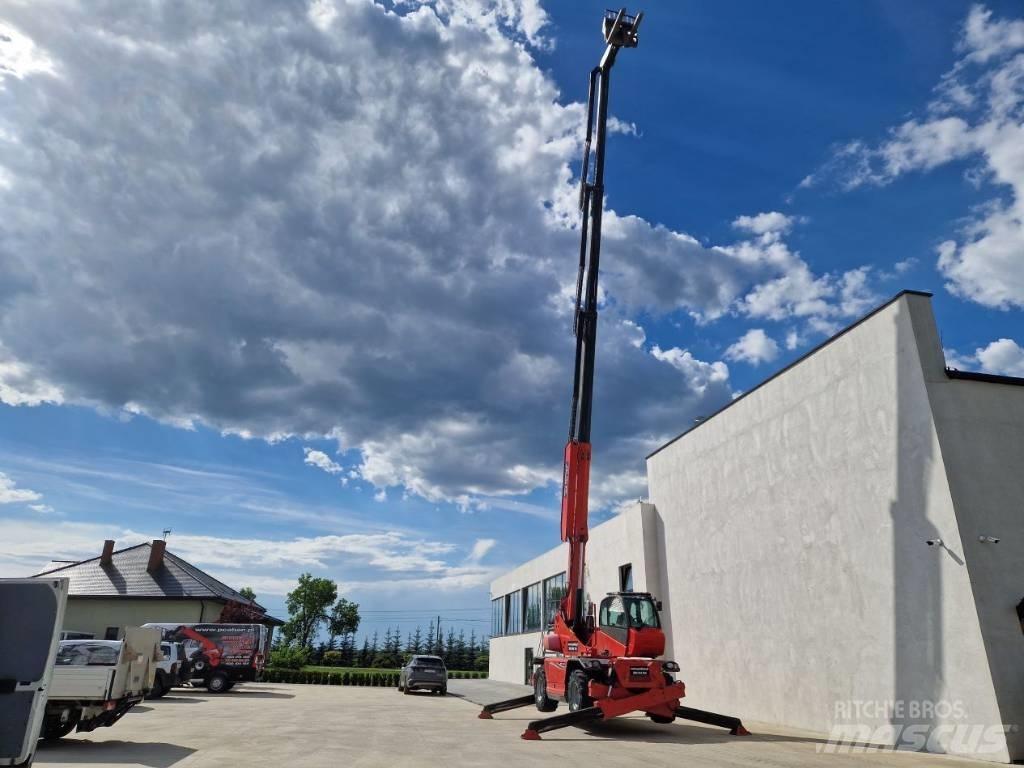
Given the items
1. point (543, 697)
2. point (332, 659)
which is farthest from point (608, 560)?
point (332, 659)

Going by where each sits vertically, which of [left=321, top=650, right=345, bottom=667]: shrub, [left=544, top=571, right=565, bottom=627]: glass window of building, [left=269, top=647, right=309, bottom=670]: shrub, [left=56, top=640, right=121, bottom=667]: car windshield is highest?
[left=544, top=571, right=565, bottom=627]: glass window of building

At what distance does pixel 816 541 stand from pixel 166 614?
36.5m

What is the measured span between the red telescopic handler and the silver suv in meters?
13.1

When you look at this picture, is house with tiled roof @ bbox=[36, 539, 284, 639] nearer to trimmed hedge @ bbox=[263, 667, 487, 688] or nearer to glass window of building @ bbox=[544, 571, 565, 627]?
→ trimmed hedge @ bbox=[263, 667, 487, 688]

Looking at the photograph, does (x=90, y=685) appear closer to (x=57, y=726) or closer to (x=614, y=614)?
(x=57, y=726)

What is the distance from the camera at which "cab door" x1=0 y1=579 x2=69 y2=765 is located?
604cm

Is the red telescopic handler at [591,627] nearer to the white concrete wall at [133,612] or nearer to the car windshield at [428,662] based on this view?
the car windshield at [428,662]

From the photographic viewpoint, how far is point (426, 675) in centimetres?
3081

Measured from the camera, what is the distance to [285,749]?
11102mm

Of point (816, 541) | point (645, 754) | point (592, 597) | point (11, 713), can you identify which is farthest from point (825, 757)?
point (592, 597)

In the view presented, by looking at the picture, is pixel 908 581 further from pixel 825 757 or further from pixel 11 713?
pixel 11 713

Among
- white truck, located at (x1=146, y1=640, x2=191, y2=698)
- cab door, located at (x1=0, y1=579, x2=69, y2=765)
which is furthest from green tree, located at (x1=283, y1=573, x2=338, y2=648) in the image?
cab door, located at (x1=0, y1=579, x2=69, y2=765)

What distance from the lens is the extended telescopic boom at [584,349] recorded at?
56.4 feet

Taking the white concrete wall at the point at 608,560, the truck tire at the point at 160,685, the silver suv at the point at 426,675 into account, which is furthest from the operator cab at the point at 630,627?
the silver suv at the point at 426,675
